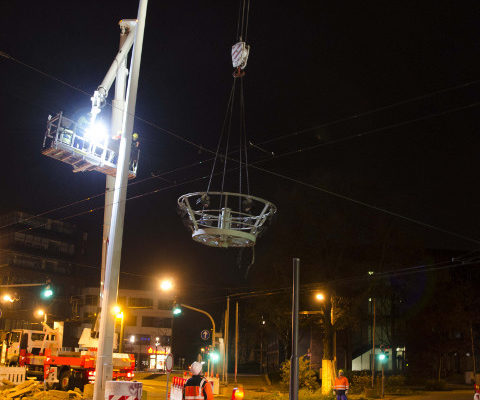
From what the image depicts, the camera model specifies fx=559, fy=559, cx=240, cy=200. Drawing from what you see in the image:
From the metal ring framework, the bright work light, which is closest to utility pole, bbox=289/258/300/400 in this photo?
the metal ring framework

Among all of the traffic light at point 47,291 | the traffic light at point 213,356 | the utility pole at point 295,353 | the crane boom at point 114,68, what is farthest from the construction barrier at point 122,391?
the traffic light at point 213,356

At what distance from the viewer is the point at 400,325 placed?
4978 cm

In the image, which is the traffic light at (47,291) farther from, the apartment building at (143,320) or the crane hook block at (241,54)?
the apartment building at (143,320)

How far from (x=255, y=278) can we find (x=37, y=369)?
47.7 feet

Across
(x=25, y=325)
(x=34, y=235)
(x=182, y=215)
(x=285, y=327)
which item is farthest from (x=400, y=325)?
(x=34, y=235)

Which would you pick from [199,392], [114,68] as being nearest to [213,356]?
[114,68]

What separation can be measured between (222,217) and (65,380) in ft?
69.5

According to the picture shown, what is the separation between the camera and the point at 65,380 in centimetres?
2864

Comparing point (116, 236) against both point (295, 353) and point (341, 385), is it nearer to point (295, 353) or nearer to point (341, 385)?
point (295, 353)

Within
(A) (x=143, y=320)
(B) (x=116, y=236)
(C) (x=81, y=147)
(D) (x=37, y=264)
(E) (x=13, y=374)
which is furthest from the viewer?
(A) (x=143, y=320)

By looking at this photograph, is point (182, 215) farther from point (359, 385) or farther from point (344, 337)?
point (344, 337)

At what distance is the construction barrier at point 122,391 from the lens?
11.9 meters

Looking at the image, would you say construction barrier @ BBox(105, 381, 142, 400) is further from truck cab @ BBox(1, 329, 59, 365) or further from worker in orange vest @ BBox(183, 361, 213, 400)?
truck cab @ BBox(1, 329, 59, 365)

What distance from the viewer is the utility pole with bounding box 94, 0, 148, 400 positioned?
1428cm
